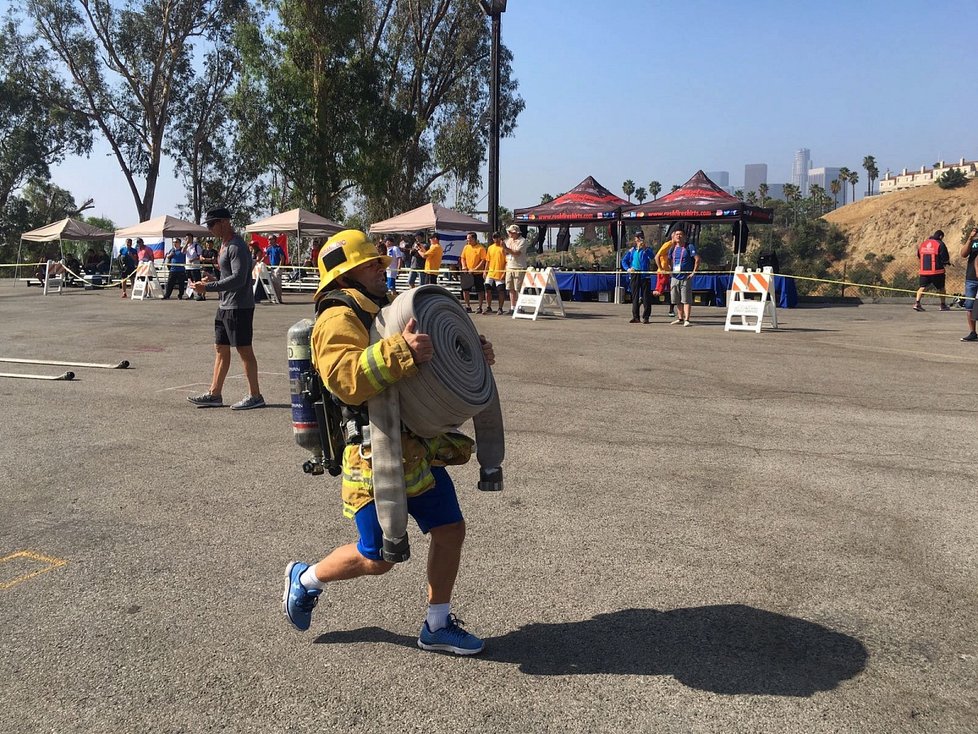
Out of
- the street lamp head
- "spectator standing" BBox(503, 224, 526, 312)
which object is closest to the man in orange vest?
"spectator standing" BBox(503, 224, 526, 312)

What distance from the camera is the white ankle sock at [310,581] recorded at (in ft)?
11.2

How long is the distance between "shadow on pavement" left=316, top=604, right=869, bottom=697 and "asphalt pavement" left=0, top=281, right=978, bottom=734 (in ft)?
0.04

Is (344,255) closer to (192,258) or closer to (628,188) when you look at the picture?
(192,258)

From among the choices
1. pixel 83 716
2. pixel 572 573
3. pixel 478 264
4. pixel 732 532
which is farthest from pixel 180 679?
pixel 478 264

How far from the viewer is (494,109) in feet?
66.3

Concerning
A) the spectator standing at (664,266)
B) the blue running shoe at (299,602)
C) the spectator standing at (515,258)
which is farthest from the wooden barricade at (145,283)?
the blue running shoe at (299,602)

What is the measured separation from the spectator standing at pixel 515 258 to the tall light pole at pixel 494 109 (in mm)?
2268

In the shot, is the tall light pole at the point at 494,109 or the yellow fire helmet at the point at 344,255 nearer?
the yellow fire helmet at the point at 344,255

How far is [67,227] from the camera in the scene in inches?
1284

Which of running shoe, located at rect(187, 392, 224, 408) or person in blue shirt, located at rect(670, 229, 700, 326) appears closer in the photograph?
running shoe, located at rect(187, 392, 224, 408)

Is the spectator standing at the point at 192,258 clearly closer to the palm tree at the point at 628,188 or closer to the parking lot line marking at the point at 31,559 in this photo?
the parking lot line marking at the point at 31,559

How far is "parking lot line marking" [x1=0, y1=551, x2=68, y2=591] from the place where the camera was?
409 cm

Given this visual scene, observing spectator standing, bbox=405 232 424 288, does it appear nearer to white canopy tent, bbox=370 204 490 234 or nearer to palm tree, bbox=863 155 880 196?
white canopy tent, bbox=370 204 490 234

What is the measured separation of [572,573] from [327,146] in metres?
36.2
